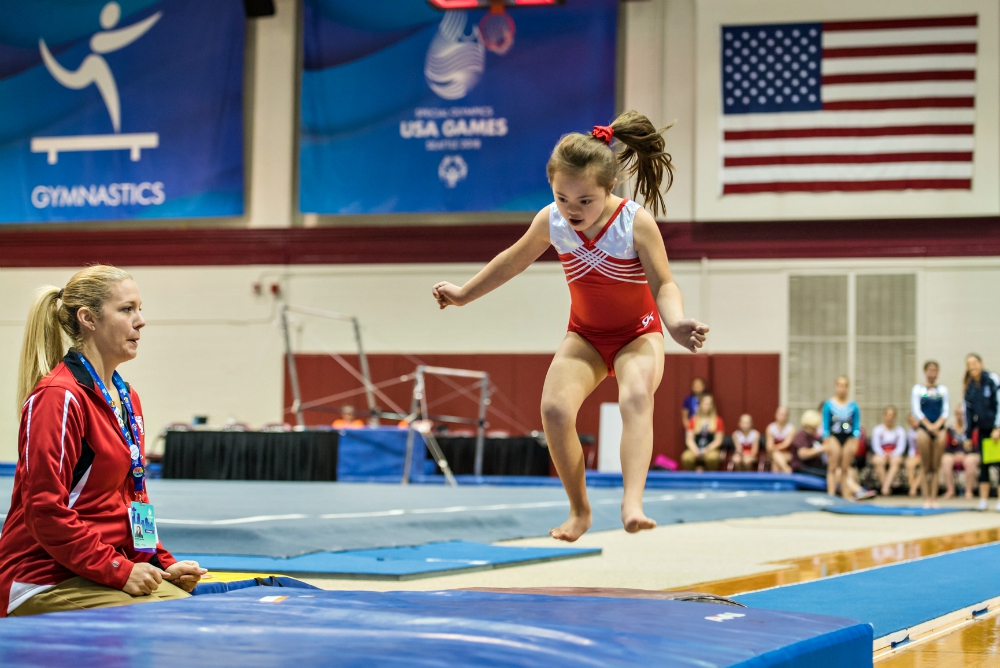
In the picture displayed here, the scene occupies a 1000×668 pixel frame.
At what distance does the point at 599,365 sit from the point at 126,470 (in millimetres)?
1508

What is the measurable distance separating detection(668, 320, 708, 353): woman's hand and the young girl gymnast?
0.24ft

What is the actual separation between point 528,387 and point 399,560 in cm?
948

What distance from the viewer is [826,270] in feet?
45.8

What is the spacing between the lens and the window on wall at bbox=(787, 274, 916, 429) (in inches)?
539

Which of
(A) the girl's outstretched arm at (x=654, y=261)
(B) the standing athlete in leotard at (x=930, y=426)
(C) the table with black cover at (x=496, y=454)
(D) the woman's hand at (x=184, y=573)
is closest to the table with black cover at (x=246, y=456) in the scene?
(C) the table with black cover at (x=496, y=454)

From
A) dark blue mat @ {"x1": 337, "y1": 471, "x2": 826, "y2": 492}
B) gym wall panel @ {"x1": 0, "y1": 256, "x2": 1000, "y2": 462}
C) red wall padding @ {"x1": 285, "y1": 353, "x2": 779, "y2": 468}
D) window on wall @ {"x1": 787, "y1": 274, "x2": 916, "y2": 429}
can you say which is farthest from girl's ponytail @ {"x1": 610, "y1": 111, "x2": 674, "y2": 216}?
window on wall @ {"x1": 787, "y1": 274, "x2": 916, "y2": 429}

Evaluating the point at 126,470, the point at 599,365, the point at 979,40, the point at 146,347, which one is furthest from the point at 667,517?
the point at 146,347

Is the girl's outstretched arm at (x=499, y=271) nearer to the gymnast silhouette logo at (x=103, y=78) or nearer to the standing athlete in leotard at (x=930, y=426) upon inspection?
the standing athlete in leotard at (x=930, y=426)

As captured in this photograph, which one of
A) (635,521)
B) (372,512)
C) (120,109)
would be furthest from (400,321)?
(635,521)

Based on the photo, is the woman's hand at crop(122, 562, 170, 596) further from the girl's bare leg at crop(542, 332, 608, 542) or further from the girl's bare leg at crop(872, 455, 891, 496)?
the girl's bare leg at crop(872, 455, 891, 496)

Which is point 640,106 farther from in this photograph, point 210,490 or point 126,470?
point 126,470

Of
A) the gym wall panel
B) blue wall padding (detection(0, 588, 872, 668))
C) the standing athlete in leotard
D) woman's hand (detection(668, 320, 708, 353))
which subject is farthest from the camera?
the gym wall panel

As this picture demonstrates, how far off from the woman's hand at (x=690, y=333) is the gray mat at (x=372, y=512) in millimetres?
2717

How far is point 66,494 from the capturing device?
7.84 feet
